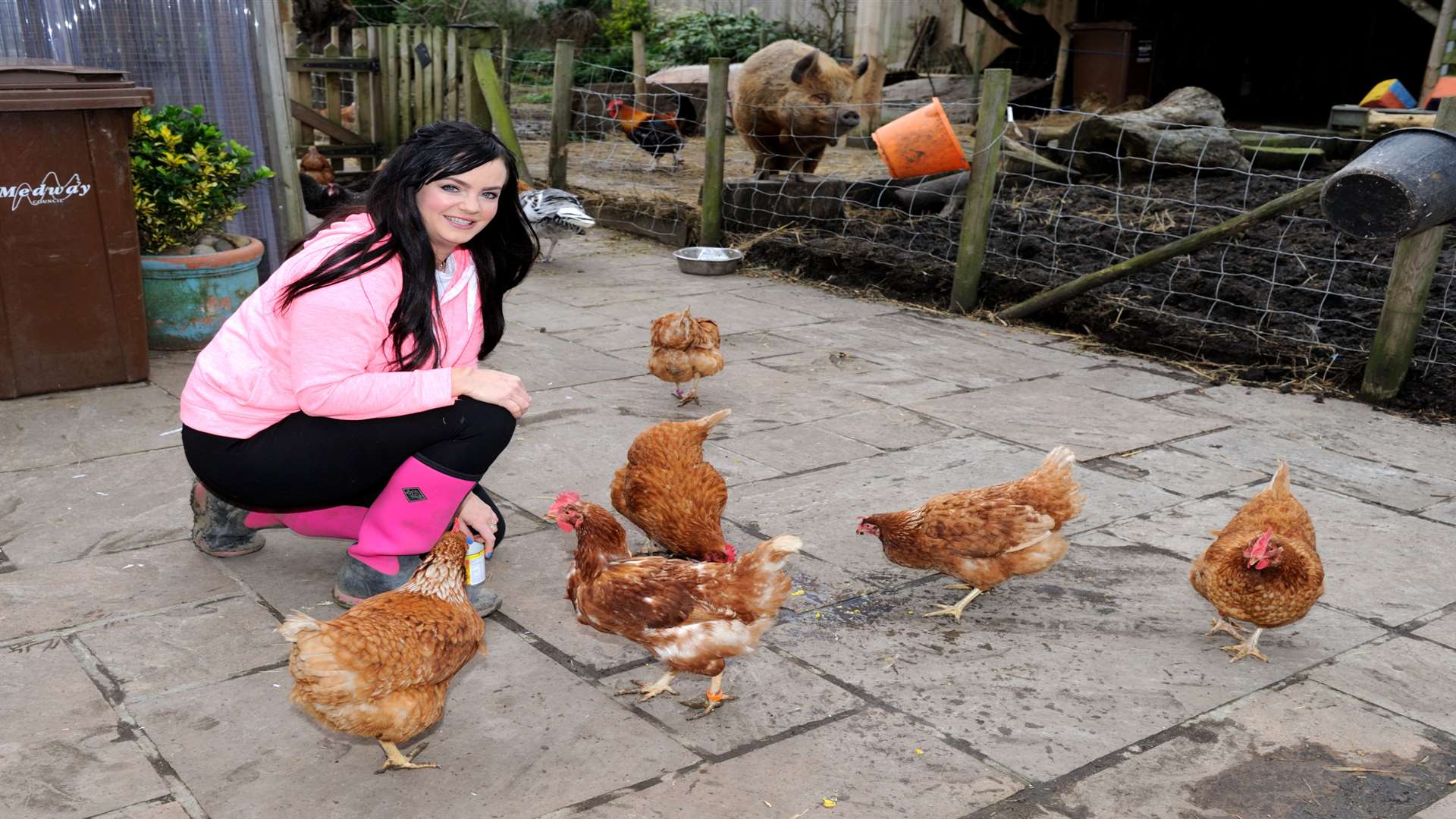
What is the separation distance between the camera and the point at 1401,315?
5793 millimetres

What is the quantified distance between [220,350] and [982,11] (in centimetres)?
1487

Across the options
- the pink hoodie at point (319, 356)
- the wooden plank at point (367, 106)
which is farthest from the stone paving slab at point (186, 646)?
the wooden plank at point (367, 106)

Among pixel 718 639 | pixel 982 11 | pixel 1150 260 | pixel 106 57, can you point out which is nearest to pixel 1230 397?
pixel 1150 260

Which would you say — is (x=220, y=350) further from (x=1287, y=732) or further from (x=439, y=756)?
(x=1287, y=732)

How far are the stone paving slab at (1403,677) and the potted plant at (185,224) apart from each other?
531cm

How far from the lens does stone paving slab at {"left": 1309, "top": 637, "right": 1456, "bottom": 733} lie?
10.5 feet

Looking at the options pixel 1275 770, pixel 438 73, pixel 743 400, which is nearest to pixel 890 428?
pixel 743 400

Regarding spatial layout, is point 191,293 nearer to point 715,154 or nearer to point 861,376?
point 861,376

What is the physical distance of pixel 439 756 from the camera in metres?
2.87

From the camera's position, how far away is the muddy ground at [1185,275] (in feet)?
21.1

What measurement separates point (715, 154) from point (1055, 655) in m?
6.48

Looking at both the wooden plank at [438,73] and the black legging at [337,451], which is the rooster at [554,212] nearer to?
the wooden plank at [438,73]

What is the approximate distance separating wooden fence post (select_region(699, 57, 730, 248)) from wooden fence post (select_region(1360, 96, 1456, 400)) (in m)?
4.88

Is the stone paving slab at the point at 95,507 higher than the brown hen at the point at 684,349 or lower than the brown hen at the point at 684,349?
lower
